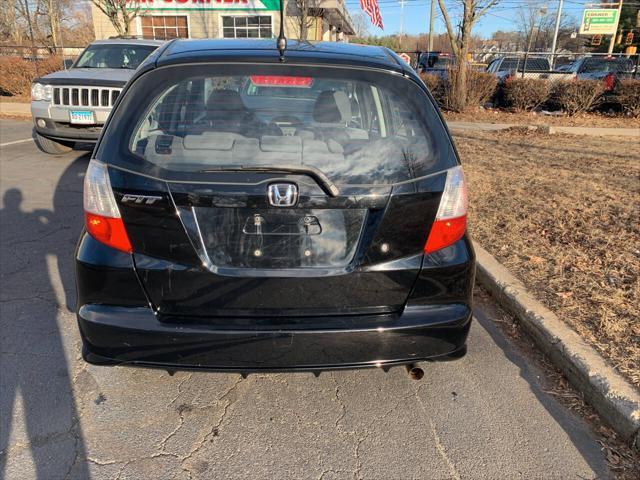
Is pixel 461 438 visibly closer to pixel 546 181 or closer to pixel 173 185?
pixel 173 185

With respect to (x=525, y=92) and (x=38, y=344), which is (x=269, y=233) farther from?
(x=525, y=92)

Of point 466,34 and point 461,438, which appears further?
point 466,34

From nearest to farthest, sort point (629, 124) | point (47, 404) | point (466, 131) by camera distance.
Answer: point (47, 404)
point (466, 131)
point (629, 124)

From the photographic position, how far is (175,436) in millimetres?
2420

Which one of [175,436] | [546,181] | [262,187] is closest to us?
[262,187]

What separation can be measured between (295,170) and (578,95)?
1480 cm

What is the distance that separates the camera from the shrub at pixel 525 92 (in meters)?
14.7

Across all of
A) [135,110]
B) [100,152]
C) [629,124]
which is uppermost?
[135,110]

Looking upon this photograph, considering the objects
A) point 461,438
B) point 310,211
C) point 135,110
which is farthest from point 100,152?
point 461,438

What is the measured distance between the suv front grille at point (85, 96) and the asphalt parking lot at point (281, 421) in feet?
17.8

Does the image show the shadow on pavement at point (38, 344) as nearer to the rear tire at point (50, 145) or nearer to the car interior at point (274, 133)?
the car interior at point (274, 133)

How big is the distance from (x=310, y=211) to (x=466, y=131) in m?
10.7

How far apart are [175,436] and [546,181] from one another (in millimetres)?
5925

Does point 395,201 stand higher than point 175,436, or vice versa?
point 395,201
